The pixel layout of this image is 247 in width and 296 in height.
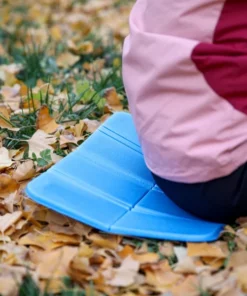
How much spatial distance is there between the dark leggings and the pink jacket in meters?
0.03

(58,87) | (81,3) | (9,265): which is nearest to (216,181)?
(9,265)

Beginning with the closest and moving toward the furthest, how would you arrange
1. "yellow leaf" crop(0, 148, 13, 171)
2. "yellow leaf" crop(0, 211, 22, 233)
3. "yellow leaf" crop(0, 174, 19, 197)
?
"yellow leaf" crop(0, 211, 22, 233)
"yellow leaf" crop(0, 174, 19, 197)
"yellow leaf" crop(0, 148, 13, 171)

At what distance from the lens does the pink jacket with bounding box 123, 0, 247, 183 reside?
1684 mm

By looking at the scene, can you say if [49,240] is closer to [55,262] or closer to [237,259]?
[55,262]

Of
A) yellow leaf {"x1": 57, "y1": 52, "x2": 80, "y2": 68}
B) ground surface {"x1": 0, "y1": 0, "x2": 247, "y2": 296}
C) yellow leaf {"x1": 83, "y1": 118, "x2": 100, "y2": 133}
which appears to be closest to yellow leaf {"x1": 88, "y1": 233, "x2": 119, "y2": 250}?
ground surface {"x1": 0, "y1": 0, "x2": 247, "y2": 296}

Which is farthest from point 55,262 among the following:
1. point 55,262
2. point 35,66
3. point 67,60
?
point 67,60

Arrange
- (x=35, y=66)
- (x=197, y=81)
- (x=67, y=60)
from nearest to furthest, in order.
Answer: (x=197, y=81) → (x=35, y=66) → (x=67, y=60)

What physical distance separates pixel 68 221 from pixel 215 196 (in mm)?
428

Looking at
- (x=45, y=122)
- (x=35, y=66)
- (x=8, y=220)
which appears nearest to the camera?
(x=8, y=220)

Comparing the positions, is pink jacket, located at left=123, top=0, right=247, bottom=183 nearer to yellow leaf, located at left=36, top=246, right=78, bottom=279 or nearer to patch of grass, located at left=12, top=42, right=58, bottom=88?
A: yellow leaf, located at left=36, top=246, right=78, bottom=279

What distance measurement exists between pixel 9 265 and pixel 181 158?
52 cm

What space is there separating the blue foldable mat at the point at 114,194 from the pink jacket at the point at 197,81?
18 cm

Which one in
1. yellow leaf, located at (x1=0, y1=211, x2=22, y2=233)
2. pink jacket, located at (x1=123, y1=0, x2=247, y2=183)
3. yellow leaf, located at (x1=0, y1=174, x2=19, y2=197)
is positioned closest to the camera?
pink jacket, located at (x1=123, y1=0, x2=247, y2=183)

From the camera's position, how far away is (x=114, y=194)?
198cm
